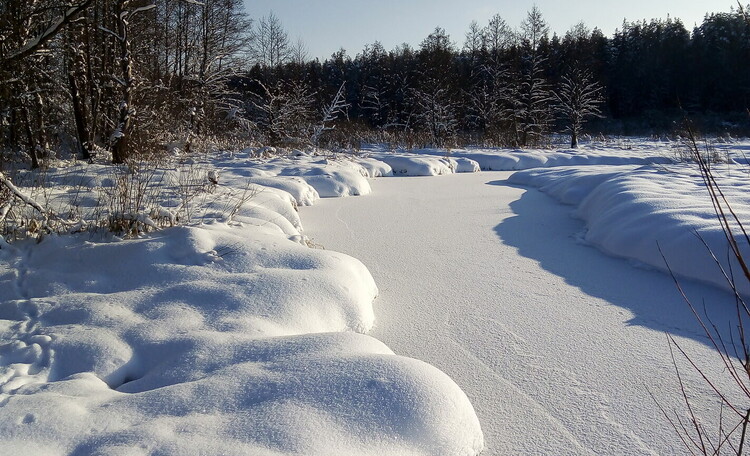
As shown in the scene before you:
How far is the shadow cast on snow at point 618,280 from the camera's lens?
2469 mm

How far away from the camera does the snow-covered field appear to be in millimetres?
1362

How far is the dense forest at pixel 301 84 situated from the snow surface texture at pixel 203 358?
3.41 feet

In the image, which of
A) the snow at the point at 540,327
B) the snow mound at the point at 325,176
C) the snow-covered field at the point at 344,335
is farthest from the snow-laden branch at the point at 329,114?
the snow-covered field at the point at 344,335

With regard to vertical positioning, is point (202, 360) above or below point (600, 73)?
below

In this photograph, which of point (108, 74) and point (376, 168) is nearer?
point (108, 74)

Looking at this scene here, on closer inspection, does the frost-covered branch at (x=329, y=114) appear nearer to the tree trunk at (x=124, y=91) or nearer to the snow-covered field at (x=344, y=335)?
the tree trunk at (x=124, y=91)

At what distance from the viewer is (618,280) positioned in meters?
3.08

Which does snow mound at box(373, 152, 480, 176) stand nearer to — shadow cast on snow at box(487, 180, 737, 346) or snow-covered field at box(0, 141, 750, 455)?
shadow cast on snow at box(487, 180, 737, 346)

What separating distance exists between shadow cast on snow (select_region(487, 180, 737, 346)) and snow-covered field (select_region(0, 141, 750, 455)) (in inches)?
0.8

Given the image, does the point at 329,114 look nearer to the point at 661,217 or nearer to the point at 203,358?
the point at 661,217

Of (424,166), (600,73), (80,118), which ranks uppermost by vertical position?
(600,73)

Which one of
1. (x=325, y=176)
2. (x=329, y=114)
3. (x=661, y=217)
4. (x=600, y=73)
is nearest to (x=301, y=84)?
(x=329, y=114)

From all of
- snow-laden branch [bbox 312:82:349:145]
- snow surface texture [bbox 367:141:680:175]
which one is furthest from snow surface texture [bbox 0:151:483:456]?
snow-laden branch [bbox 312:82:349:145]

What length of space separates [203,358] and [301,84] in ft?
42.0
